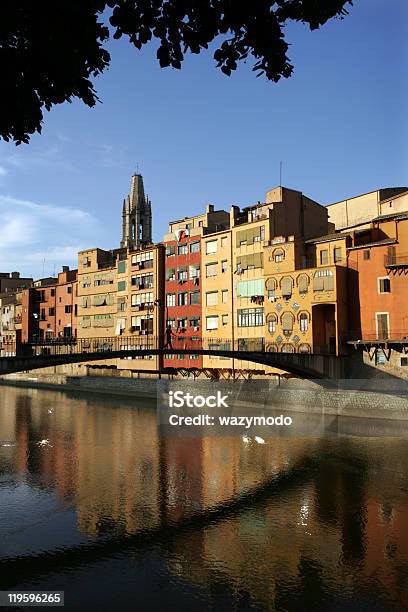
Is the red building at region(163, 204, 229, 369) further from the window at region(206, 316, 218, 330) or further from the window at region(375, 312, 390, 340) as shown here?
the window at region(375, 312, 390, 340)

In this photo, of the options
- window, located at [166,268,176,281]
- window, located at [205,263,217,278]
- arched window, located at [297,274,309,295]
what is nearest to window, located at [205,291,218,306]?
window, located at [205,263,217,278]

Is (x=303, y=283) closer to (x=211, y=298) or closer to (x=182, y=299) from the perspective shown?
(x=211, y=298)

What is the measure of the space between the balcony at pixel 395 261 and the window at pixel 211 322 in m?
20.2

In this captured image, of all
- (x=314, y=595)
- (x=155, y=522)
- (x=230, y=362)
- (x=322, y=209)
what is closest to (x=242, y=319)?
(x=230, y=362)

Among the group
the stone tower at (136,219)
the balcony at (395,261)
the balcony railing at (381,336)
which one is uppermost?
the stone tower at (136,219)

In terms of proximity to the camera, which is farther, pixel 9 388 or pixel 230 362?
pixel 9 388

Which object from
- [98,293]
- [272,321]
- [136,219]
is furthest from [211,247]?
[136,219]

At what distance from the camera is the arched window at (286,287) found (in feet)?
160

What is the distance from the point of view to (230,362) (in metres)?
54.8

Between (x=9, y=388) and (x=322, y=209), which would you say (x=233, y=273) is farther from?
(x=9, y=388)

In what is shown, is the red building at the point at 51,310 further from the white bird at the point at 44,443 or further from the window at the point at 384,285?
the window at the point at 384,285

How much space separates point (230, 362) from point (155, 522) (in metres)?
34.2

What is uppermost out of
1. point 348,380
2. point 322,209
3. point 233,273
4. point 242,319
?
point 322,209

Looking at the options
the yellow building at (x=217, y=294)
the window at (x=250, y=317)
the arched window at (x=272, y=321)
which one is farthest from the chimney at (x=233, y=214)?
the arched window at (x=272, y=321)
